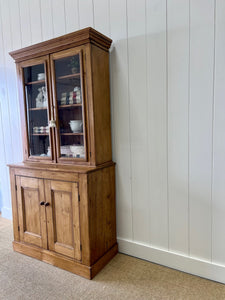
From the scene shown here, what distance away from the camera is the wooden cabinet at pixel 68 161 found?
5.77ft

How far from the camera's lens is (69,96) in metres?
1.92

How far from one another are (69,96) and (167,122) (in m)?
0.88

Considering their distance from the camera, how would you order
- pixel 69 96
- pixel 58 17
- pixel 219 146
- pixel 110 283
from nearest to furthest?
pixel 219 146
pixel 110 283
pixel 69 96
pixel 58 17

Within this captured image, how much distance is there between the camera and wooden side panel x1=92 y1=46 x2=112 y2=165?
5.91 ft

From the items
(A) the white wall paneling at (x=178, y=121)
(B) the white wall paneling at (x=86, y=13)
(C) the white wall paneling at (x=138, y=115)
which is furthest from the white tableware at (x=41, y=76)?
(A) the white wall paneling at (x=178, y=121)

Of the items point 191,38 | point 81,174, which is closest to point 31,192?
point 81,174

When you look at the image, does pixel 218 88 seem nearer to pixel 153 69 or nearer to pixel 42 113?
pixel 153 69

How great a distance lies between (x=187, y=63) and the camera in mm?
1646

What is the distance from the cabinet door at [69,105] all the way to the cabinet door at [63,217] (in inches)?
10.7

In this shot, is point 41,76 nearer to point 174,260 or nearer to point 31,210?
point 31,210

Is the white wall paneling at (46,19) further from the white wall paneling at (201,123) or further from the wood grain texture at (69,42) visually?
the white wall paneling at (201,123)

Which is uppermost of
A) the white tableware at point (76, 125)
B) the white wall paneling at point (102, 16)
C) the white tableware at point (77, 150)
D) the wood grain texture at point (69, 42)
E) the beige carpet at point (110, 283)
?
the white wall paneling at point (102, 16)

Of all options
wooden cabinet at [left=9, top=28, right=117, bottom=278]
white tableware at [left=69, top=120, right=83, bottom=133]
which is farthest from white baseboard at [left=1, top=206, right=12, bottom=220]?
white tableware at [left=69, top=120, right=83, bottom=133]

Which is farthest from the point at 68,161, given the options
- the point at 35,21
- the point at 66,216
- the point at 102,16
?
the point at 35,21
